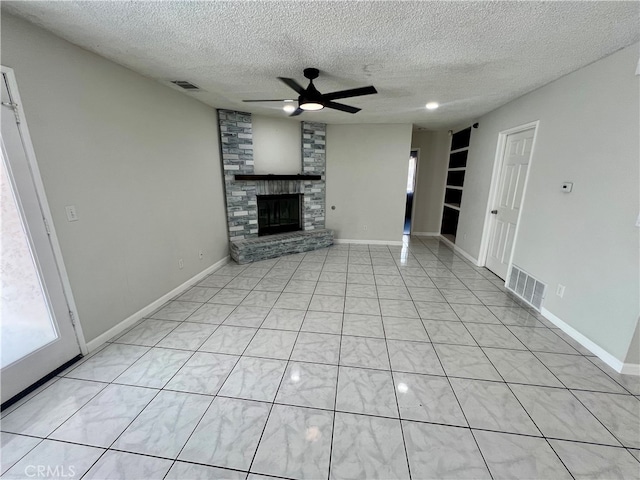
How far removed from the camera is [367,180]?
506 centimetres

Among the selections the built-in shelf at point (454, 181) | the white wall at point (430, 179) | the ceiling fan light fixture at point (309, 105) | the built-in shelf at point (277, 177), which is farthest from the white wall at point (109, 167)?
the built-in shelf at point (454, 181)

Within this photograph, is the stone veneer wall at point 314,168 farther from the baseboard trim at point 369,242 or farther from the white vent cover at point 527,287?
the white vent cover at point 527,287

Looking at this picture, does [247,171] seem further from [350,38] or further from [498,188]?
[498,188]

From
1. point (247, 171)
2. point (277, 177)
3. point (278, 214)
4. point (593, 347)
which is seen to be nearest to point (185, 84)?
point (247, 171)

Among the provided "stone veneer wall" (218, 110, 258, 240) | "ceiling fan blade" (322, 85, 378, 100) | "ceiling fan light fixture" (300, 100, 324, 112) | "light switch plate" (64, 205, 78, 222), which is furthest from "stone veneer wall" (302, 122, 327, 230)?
"light switch plate" (64, 205, 78, 222)

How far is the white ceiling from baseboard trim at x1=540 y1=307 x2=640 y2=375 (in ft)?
7.41

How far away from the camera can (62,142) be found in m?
1.81

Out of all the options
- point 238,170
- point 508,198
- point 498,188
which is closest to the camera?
point 508,198

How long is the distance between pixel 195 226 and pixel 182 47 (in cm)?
200

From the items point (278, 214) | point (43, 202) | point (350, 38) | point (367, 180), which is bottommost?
point (278, 214)

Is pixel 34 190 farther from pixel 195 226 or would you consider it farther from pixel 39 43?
pixel 195 226

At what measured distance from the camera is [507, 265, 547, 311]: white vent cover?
2.68 meters

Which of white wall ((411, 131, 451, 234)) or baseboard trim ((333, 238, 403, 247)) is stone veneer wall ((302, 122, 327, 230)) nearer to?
baseboard trim ((333, 238, 403, 247))
